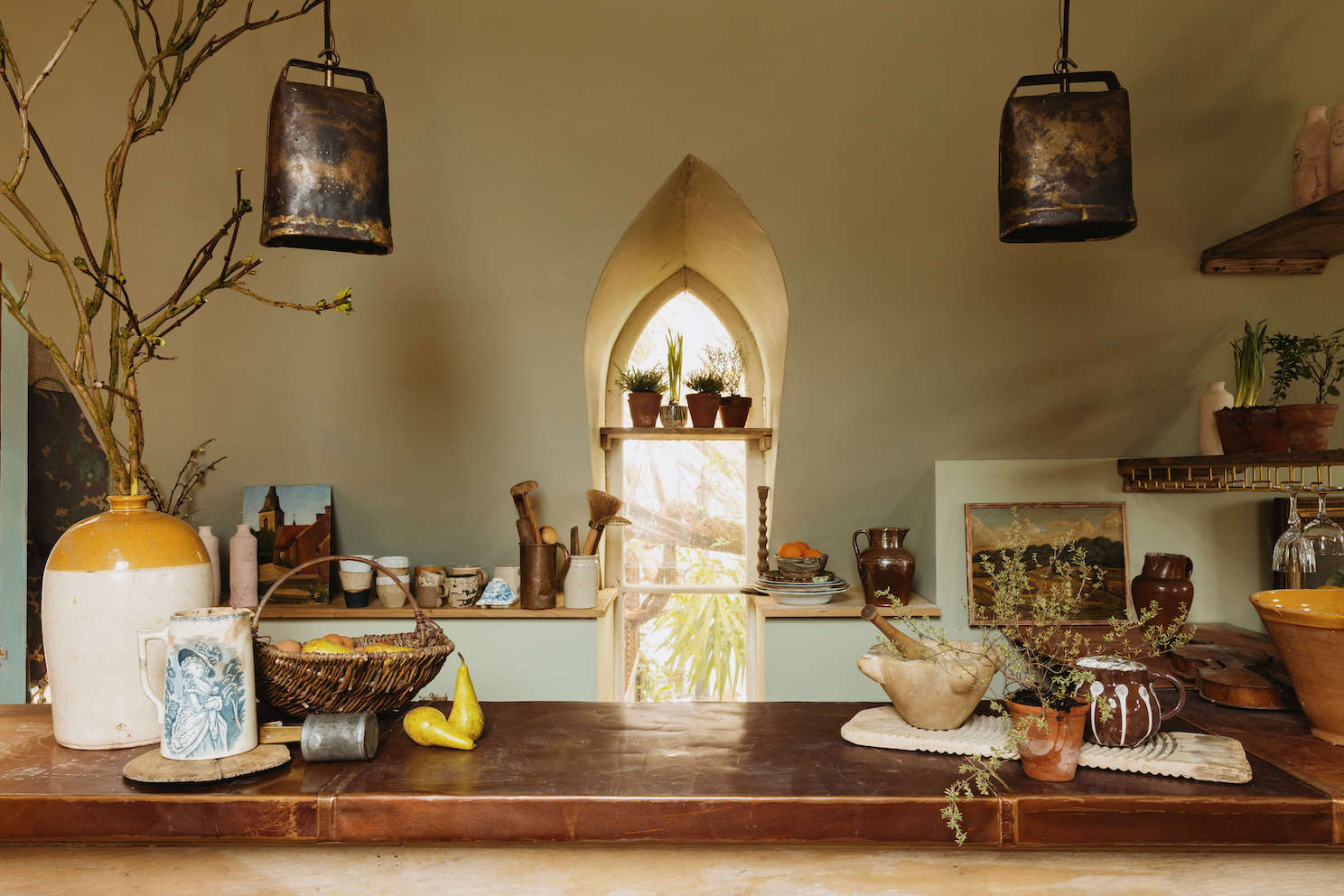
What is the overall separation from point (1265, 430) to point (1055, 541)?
78cm

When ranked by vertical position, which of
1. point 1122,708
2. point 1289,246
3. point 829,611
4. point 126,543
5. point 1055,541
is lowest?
point 829,611

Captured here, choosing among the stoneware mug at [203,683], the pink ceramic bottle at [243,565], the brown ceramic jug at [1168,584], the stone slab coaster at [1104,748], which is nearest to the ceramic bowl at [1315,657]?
the stone slab coaster at [1104,748]

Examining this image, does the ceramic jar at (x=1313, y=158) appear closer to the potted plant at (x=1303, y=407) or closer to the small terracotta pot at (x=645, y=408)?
the potted plant at (x=1303, y=407)

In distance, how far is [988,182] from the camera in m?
2.78

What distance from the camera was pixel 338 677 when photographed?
1.52 m

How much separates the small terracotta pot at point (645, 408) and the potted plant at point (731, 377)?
0.80 feet

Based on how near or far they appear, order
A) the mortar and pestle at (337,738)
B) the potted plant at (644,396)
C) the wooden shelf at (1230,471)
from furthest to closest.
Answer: the potted plant at (644,396) < the wooden shelf at (1230,471) < the mortar and pestle at (337,738)

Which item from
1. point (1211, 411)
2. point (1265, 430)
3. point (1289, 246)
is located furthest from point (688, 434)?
point (1289, 246)

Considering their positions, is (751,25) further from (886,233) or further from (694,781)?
(694,781)

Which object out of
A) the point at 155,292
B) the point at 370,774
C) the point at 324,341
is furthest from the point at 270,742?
the point at 155,292

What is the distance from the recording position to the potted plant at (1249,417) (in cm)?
230

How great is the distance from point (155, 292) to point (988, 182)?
8.69ft

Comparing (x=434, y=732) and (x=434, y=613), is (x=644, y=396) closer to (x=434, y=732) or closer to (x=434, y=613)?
(x=434, y=613)

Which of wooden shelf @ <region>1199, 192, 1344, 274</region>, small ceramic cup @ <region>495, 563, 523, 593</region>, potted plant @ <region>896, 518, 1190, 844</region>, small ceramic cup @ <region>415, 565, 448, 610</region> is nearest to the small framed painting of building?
small ceramic cup @ <region>415, 565, 448, 610</region>
